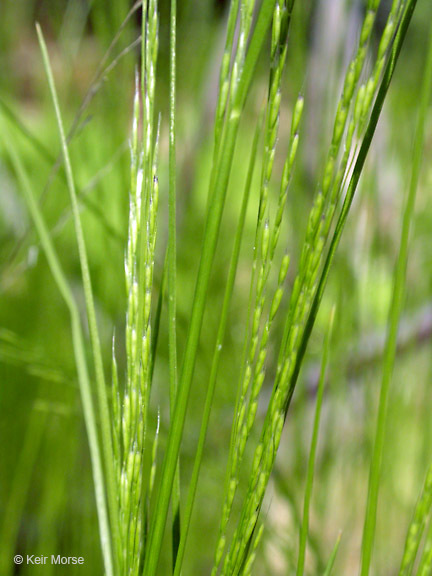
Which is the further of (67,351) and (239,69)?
(67,351)

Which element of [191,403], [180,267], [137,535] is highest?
[180,267]

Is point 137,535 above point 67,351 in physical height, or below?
below

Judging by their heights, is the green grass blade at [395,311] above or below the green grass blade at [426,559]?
above

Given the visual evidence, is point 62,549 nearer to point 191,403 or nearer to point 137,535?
point 191,403

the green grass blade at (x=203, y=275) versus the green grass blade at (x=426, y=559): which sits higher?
the green grass blade at (x=203, y=275)

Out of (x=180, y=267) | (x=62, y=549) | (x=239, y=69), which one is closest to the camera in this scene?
(x=239, y=69)

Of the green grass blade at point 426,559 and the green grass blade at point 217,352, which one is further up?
the green grass blade at point 217,352

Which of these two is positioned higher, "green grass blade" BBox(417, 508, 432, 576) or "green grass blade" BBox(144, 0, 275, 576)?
"green grass blade" BBox(144, 0, 275, 576)

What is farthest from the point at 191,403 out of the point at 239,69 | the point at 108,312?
the point at 239,69
